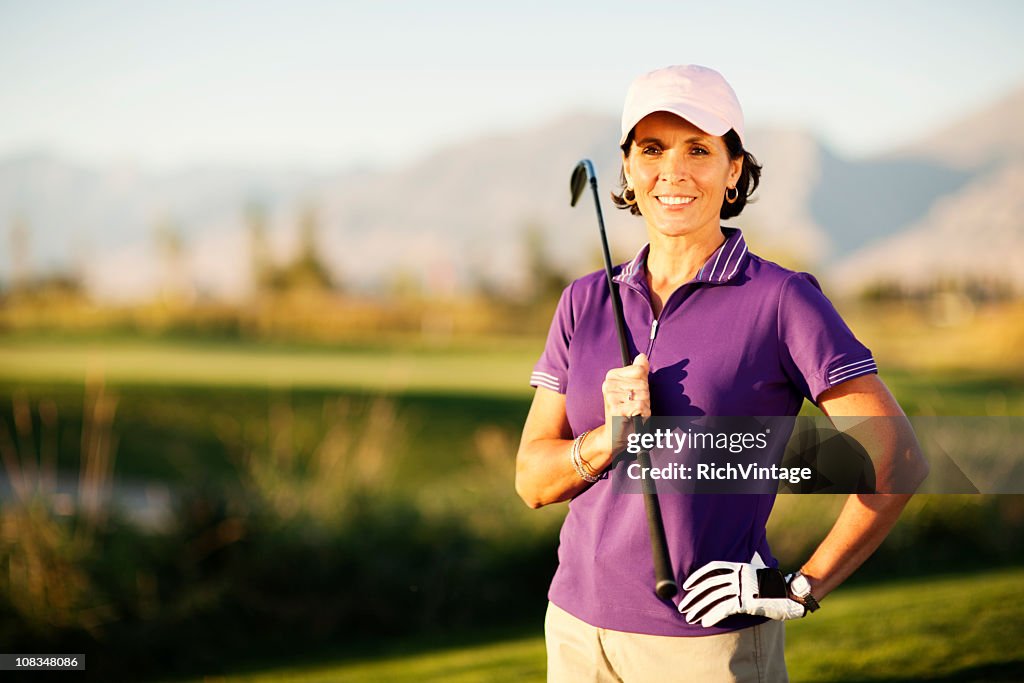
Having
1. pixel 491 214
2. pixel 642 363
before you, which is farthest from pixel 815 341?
pixel 491 214

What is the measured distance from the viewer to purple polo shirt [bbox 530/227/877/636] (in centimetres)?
198

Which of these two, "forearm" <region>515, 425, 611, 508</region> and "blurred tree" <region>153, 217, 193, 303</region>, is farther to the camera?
"blurred tree" <region>153, 217, 193, 303</region>

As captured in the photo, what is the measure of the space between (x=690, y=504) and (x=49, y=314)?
19.0 meters

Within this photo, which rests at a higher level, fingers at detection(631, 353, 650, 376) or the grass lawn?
fingers at detection(631, 353, 650, 376)

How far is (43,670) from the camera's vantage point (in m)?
5.72

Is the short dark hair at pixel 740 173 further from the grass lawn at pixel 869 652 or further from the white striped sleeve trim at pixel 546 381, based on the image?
the grass lawn at pixel 869 652

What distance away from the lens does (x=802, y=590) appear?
1975 millimetres

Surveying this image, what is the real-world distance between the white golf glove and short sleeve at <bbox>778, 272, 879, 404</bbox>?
33 centimetres

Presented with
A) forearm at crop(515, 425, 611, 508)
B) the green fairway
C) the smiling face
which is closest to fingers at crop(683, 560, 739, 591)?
forearm at crop(515, 425, 611, 508)

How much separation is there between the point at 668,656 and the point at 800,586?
269 mm

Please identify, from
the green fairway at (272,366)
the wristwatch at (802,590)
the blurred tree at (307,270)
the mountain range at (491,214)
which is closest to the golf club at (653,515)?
the wristwatch at (802,590)

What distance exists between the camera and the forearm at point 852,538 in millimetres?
2002

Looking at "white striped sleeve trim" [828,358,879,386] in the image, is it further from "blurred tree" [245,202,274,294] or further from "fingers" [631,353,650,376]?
"blurred tree" [245,202,274,294]

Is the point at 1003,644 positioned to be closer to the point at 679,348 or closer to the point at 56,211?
the point at 679,348
